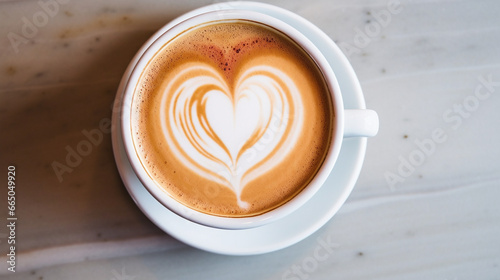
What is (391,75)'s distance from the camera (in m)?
1.17

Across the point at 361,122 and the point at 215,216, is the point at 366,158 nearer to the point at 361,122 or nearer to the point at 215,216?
the point at 361,122

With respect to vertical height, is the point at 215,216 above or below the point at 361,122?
below

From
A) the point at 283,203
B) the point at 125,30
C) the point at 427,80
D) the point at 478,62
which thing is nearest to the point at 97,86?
the point at 125,30

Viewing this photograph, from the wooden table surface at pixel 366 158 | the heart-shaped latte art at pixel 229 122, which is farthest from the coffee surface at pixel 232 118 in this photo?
the wooden table surface at pixel 366 158

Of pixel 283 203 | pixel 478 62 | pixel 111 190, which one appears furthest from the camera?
pixel 478 62

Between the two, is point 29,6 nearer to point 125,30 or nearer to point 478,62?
point 125,30

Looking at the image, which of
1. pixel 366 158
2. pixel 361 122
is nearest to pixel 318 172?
pixel 361 122

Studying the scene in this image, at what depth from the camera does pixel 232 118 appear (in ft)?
2.96

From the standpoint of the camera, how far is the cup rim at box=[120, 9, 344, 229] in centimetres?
85

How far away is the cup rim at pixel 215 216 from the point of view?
2.79 ft

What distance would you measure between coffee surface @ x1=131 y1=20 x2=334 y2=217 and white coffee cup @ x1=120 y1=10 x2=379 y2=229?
2cm

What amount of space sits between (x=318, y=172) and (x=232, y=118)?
0.66 feet

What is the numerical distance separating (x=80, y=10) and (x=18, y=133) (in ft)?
1.12

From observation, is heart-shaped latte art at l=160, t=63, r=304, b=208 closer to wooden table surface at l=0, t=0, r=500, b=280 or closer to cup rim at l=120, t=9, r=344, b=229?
cup rim at l=120, t=9, r=344, b=229
